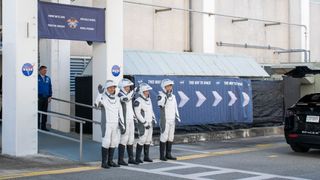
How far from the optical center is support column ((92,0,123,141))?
14.8m

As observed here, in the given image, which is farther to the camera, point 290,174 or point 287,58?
point 287,58

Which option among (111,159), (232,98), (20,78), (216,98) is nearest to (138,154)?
(111,159)

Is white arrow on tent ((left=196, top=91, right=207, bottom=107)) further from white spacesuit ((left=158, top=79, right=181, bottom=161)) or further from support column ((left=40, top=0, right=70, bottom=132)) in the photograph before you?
white spacesuit ((left=158, top=79, right=181, bottom=161))

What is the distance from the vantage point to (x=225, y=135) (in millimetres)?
17703

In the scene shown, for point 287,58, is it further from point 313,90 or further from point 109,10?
point 109,10

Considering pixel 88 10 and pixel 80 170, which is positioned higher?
pixel 88 10

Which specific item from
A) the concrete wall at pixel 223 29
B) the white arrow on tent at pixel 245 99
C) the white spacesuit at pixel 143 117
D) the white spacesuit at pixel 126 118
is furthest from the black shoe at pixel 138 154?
the concrete wall at pixel 223 29

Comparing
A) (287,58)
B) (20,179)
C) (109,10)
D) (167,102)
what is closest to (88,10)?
(109,10)

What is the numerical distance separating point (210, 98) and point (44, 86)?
5060 millimetres

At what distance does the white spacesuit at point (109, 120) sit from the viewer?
38.3 ft

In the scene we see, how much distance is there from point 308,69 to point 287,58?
40.0 feet

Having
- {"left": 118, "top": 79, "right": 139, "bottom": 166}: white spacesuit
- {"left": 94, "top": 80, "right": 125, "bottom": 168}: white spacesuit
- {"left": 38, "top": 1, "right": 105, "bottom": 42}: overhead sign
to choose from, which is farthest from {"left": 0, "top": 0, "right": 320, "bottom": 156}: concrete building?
{"left": 118, "top": 79, "right": 139, "bottom": 166}: white spacesuit

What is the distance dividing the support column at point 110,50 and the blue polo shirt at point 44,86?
1.33 m

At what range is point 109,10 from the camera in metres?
14.9
